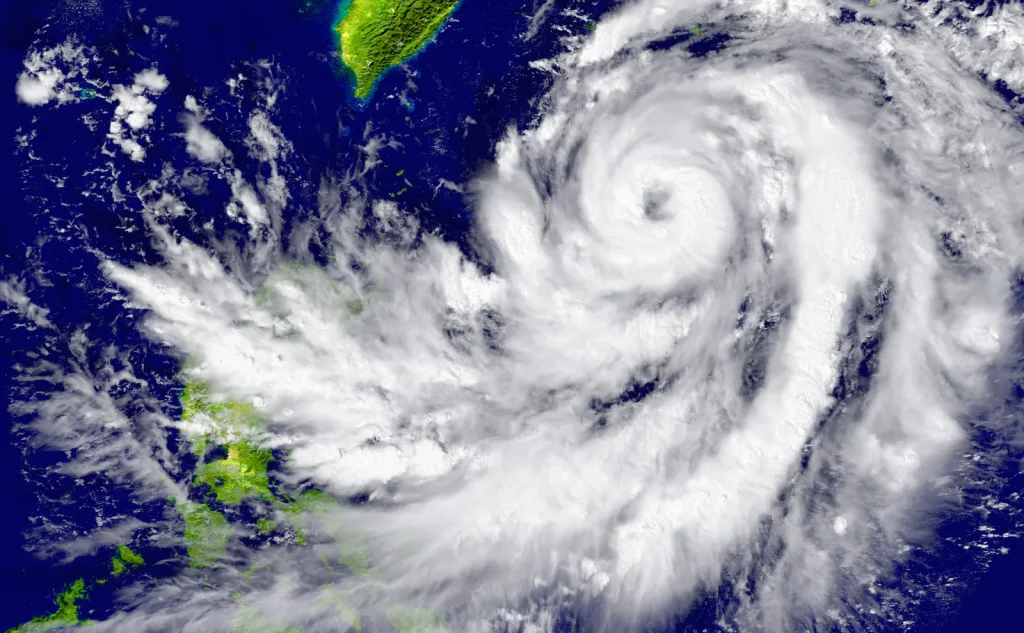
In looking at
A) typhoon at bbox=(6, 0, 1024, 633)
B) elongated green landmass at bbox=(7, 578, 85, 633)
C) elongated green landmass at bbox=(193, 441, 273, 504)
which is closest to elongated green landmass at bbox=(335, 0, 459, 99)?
typhoon at bbox=(6, 0, 1024, 633)

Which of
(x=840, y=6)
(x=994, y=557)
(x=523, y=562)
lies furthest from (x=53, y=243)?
(x=994, y=557)

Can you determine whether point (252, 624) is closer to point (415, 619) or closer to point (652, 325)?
point (415, 619)

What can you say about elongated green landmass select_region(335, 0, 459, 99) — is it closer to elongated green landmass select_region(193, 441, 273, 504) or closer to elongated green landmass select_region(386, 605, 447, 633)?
elongated green landmass select_region(193, 441, 273, 504)

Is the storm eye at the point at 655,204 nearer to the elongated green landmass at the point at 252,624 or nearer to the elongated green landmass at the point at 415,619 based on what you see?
the elongated green landmass at the point at 415,619

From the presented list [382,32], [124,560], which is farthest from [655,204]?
[124,560]

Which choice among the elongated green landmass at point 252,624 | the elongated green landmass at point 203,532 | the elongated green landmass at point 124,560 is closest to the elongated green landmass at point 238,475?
the elongated green landmass at point 203,532

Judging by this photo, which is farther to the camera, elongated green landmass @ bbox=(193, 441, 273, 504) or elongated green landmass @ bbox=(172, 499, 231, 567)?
elongated green landmass @ bbox=(172, 499, 231, 567)
